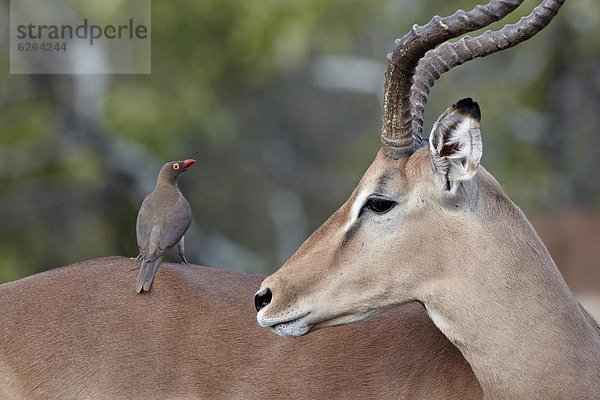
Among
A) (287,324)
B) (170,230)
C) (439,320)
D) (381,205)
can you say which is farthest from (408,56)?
(170,230)

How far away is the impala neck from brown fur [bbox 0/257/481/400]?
59cm

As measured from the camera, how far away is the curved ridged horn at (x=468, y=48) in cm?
630

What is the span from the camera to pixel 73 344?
6984 mm

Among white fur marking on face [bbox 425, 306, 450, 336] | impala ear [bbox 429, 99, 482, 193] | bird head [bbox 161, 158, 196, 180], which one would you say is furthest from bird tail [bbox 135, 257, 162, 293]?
impala ear [bbox 429, 99, 482, 193]

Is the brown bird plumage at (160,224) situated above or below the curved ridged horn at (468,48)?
below

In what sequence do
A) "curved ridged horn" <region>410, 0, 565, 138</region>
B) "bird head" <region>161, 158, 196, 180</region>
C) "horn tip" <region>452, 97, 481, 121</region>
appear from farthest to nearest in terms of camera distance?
"bird head" <region>161, 158, 196, 180</region> → "curved ridged horn" <region>410, 0, 565, 138</region> → "horn tip" <region>452, 97, 481, 121</region>

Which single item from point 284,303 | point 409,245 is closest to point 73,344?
point 284,303

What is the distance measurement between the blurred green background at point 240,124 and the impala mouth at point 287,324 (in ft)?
40.4

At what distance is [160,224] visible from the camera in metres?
6.93

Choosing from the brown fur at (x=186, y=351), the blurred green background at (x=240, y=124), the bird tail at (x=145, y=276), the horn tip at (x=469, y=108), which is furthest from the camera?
the blurred green background at (x=240, y=124)

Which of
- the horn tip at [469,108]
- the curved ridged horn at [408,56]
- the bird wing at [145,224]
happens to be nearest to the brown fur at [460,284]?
the curved ridged horn at [408,56]

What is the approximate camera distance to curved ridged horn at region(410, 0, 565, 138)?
6.30 meters

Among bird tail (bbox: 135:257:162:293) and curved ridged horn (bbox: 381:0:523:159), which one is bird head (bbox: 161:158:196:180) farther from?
curved ridged horn (bbox: 381:0:523:159)

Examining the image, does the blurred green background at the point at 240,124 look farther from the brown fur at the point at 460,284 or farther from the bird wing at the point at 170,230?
the brown fur at the point at 460,284
